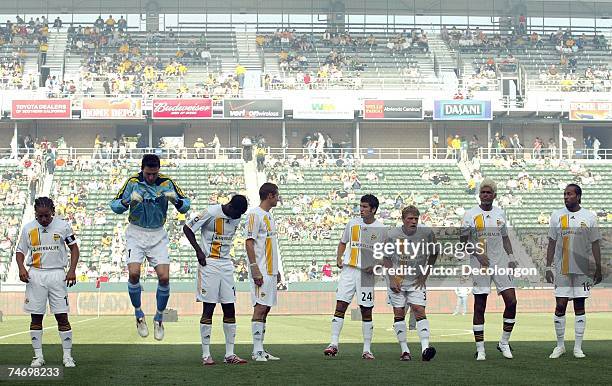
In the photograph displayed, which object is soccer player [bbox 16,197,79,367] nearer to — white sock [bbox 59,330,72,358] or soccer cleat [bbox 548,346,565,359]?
white sock [bbox 59,330,72,358]

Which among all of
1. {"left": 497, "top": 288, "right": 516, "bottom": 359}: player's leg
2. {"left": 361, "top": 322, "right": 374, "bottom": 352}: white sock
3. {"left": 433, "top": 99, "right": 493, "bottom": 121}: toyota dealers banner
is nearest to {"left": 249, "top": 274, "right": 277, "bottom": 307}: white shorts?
{"left": 361, "top": 322, "right": 374, "bottom": 352}: white sock

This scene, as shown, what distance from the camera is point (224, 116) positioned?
187 feet

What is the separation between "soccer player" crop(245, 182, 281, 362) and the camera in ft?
50.9

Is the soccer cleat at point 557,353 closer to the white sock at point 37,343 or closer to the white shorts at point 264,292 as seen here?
the white shorts at point 264,292

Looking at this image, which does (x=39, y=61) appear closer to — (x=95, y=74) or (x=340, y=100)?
(x=95, y=74)

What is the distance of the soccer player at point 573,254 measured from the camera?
15.9 meters

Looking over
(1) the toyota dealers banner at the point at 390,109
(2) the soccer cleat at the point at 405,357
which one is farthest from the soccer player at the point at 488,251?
(1) the toyota dealers banner at the point at 390,109

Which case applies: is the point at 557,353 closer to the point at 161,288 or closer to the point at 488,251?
the point at 488,251

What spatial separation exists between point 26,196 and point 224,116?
459 inches

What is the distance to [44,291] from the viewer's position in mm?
14477

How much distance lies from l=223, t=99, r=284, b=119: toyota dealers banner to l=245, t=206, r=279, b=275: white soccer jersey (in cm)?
4162

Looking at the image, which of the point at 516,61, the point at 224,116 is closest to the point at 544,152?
the point at 516,61

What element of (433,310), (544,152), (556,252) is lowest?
(433,310)

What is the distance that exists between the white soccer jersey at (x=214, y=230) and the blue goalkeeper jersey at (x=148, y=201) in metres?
0.27
